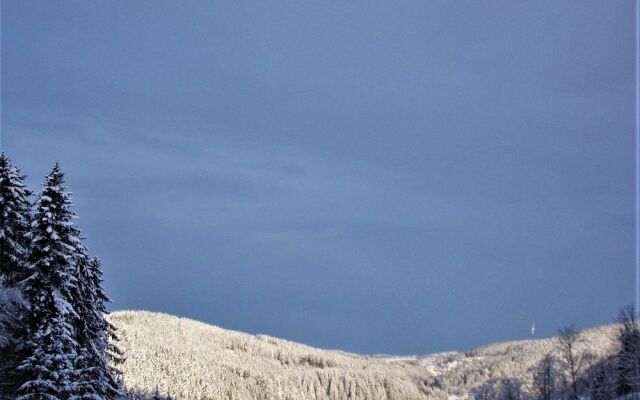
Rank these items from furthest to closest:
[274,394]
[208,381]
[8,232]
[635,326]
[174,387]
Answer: [274,394] → [208,381] → [174,387] → [635,326] → [8,232]

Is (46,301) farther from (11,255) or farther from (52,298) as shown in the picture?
(11,255)

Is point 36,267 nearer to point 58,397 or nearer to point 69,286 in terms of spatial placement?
point 69,286

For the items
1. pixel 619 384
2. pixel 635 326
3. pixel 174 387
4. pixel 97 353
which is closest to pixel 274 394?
pixel 174 387

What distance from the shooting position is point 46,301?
29.5 meters

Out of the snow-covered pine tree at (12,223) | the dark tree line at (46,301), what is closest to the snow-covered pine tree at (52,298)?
the dark tree line at (46,301)

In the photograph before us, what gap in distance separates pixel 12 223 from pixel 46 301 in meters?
5.05

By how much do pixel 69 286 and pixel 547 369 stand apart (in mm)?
70919

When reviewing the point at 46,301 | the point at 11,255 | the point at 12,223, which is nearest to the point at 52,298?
the point at 46,301

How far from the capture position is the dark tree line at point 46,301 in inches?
1134

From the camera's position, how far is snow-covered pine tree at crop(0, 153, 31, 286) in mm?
31328

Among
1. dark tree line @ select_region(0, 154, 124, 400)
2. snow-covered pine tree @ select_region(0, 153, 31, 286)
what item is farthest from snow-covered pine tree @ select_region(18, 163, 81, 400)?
snow-covered pine tree @ select_region(0, 153, 31, 286)

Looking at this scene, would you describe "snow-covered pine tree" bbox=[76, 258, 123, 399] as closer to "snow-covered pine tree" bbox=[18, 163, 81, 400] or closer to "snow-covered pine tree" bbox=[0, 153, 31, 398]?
"snow-covered pine tree" bbox=[18, 163, 81, 400]

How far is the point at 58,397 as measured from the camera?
1139 inches

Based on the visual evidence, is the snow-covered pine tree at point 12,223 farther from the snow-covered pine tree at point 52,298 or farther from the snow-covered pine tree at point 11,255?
the snow-covered pine tree at point 52,298
